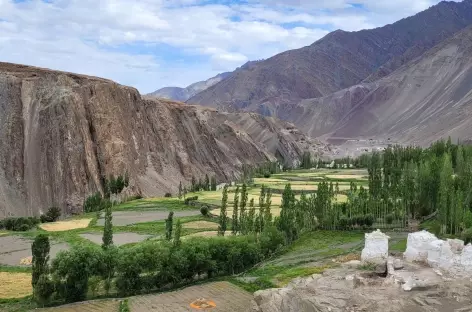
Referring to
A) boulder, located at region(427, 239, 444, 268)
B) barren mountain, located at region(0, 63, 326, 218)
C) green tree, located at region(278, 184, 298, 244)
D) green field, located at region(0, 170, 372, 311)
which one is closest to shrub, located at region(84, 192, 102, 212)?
green field, located at region(0, 170, 372, 311)

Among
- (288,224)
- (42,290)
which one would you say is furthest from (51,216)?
(42,290)

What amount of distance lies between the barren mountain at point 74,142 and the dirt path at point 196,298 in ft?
209

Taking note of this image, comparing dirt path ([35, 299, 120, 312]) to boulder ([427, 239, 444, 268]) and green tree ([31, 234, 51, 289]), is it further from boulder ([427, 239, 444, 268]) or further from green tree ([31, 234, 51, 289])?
boulder ([427, 239, 444, 268])

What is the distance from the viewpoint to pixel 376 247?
162ft

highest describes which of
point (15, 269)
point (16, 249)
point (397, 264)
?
point (397, 264)

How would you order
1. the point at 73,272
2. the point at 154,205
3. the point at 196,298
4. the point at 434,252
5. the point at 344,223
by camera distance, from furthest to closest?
the point at 154,205
the point at 344,223
the point at 434,252
the point at 73,272
the point at 196,298

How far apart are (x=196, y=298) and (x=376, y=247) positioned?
17.2 metres

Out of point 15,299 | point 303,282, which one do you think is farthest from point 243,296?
point 15,299

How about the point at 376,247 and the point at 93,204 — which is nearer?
the point at 376,247

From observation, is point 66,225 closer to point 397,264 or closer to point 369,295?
point 397,264

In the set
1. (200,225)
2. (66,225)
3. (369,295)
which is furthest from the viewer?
(66,225)

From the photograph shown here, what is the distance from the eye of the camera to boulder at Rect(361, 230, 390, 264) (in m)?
49.0

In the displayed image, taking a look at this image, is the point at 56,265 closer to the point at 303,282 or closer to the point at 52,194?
the point at 303,282

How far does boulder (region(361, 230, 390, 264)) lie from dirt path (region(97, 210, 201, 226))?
41737 mm
